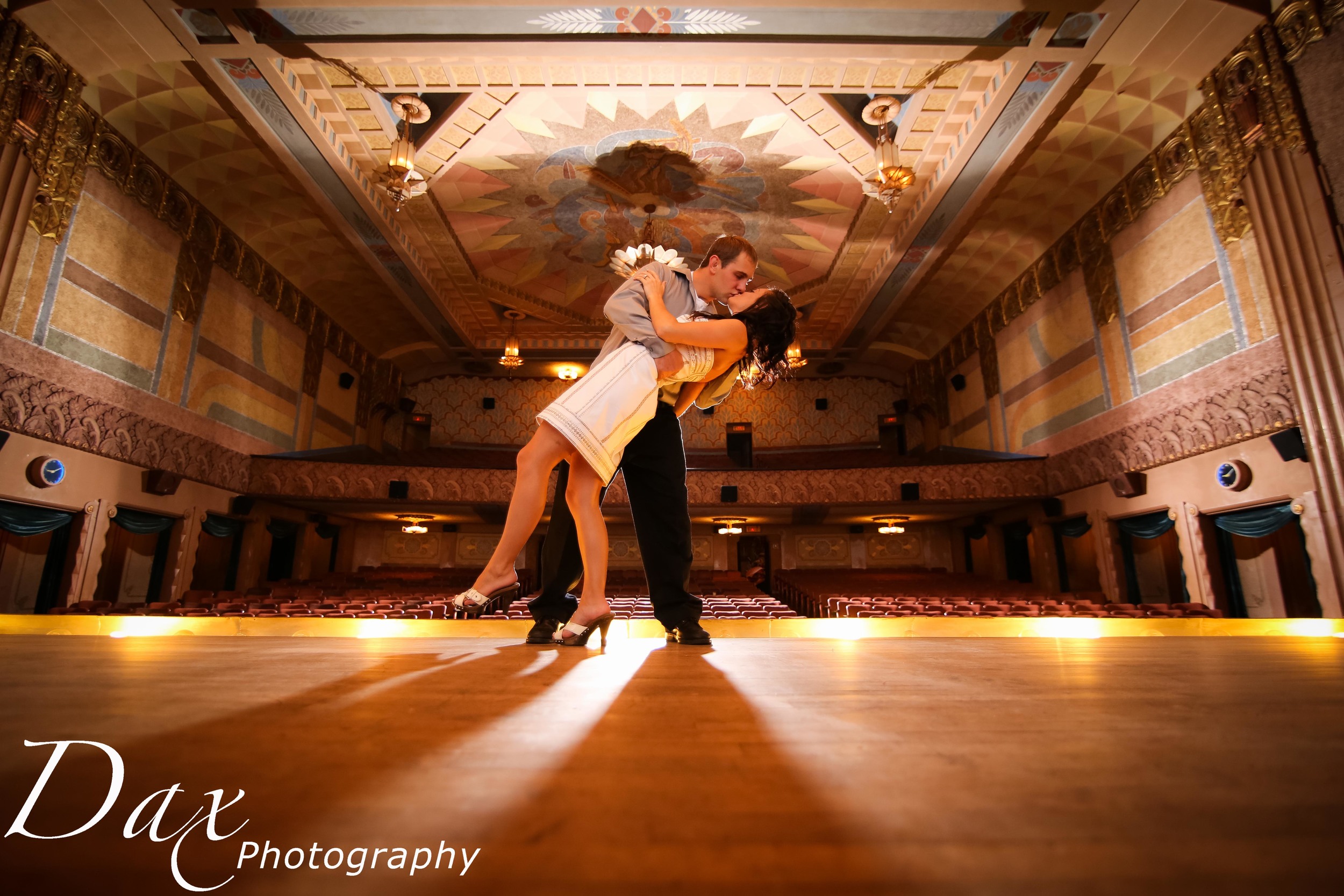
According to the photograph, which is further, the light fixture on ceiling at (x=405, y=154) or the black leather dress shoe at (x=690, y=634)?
the light fixture on ceiling at (x=405, y=154)

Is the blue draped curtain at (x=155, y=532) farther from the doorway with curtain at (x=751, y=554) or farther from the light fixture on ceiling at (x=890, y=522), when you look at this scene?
the doorway with curtain at (x=751, y=554)

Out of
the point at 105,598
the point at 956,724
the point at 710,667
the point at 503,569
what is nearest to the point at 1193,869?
the point at 956,724

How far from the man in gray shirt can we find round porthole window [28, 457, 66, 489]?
797 cm

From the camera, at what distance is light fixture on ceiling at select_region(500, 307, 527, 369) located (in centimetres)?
1295

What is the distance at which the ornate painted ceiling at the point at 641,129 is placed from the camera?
637 cm

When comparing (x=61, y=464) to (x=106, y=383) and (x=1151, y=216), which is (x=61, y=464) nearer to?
(x=106, y=383)

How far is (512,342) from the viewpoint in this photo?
13.1 metres

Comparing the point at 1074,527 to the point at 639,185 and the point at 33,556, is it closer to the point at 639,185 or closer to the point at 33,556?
the point at 639,185

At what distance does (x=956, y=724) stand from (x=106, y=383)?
10.0m

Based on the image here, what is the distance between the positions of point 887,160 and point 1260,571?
22.0 ft

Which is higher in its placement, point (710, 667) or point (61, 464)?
point (61, 464)

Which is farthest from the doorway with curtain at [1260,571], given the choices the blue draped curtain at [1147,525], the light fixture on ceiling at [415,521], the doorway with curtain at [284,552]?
the doorway with curtain at [284,552]

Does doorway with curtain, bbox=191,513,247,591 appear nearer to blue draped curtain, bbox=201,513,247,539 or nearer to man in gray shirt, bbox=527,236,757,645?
blue draped curtain, bbox=201,513,247,539

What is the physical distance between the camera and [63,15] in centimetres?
600
